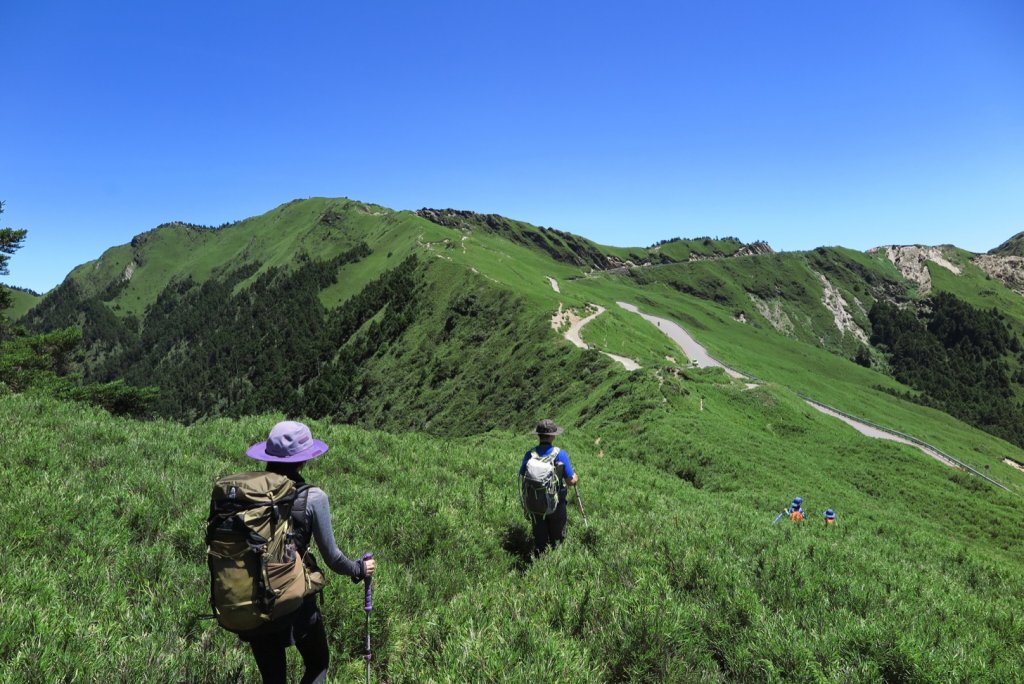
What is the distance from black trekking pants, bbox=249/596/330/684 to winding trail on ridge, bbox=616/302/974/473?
1628 inches

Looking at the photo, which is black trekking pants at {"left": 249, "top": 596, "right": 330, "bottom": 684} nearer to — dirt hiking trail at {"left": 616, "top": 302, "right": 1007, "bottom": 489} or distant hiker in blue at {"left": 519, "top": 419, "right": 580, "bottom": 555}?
distant hiker in blue at {"left": 519, "top": 419, "right": 580, "bottom": 555}

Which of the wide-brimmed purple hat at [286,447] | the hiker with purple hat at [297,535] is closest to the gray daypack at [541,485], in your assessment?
the hiker with purple hat at [297,535]

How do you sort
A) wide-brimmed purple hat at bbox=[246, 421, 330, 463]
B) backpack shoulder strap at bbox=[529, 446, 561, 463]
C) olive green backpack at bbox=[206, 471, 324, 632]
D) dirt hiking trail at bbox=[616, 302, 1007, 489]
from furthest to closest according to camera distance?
dirt hiking trail at bbox=[616, 302, 1007, 489] → backpack shoulder strap at bbox=[529, 446, 561, 463] → wide-brimmed purple hat at bbox=[246, 421, 330, 463] → olive green backpack at bbox=[206, 471, 324, 632]

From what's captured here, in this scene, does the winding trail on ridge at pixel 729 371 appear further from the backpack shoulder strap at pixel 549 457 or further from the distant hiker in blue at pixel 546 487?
the backpack shoulder strap at pixel 549 457

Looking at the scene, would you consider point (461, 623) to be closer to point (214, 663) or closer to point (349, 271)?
point (214, 663)

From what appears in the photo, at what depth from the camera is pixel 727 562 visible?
25.3ft

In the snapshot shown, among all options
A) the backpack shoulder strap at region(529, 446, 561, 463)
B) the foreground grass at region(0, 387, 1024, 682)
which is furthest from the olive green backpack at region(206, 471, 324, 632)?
the backpack shoulder strap at region(529, 446, 561, 463)

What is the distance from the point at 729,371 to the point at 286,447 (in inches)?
2903

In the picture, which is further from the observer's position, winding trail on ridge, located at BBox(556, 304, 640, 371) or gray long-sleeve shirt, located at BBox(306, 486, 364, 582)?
winding trail on ridge, located at BBox(556, 304, 640, 371)

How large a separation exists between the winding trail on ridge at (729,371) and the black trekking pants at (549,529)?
3646cm

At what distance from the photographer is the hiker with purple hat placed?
405cm

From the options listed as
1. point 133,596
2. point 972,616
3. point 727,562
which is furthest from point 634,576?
point 133,596

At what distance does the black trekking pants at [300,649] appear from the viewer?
4.16 meters

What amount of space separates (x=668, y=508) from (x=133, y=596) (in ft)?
34.8
